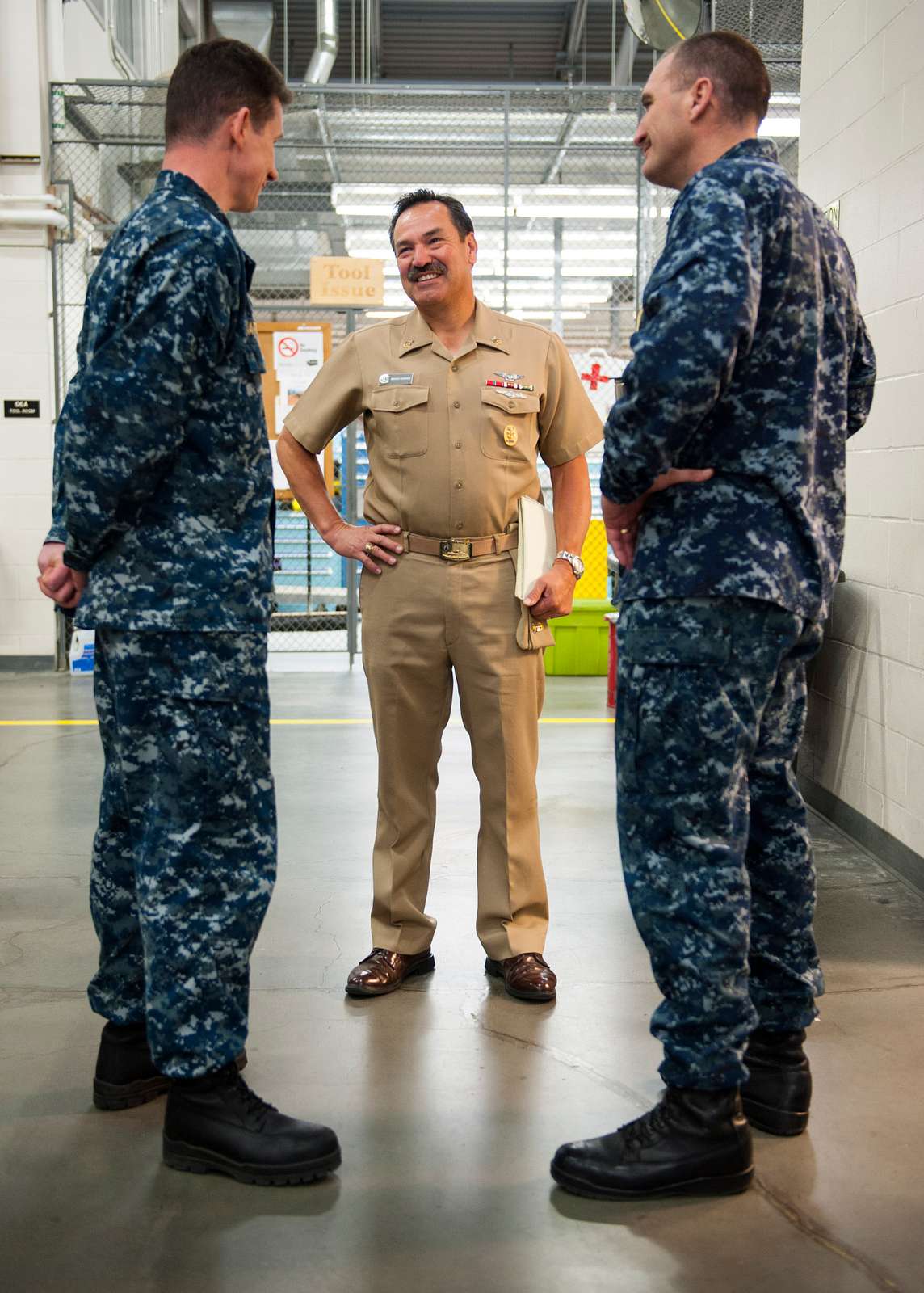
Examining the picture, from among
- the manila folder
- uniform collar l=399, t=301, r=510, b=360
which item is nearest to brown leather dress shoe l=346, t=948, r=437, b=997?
the manila folder

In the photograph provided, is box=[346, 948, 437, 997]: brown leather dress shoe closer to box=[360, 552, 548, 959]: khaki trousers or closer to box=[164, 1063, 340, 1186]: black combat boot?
box=[360, 552, 548, 959]: khaki trousers

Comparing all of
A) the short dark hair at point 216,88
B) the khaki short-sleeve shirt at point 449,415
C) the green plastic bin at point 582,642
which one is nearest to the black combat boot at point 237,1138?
the khaki short-sleeve shirt at point 449,415

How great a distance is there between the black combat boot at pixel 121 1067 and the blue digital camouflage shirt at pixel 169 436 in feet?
2.84

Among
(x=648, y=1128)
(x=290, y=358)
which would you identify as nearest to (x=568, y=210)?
(x=290, y=358)

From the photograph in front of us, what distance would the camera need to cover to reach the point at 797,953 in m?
2.35

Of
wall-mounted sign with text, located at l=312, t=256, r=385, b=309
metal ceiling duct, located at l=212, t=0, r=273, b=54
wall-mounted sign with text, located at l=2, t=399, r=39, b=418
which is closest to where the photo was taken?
wall-mounted sign with text, located at l=2, t=399, r=39, b=418

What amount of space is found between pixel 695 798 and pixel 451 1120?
848mm

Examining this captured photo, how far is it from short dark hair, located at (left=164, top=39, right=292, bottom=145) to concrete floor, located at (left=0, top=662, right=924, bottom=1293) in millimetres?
1837

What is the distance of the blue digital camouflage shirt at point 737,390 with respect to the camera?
197 cm

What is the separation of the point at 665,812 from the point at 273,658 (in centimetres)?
721

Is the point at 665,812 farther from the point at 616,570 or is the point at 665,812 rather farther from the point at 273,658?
the point at 273,658

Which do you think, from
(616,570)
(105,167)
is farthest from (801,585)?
(105,167)

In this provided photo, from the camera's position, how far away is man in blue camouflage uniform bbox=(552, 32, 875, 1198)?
79.3 inches

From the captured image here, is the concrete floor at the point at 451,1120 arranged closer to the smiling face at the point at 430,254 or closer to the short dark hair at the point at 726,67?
the smiling face at the point at 430,254
